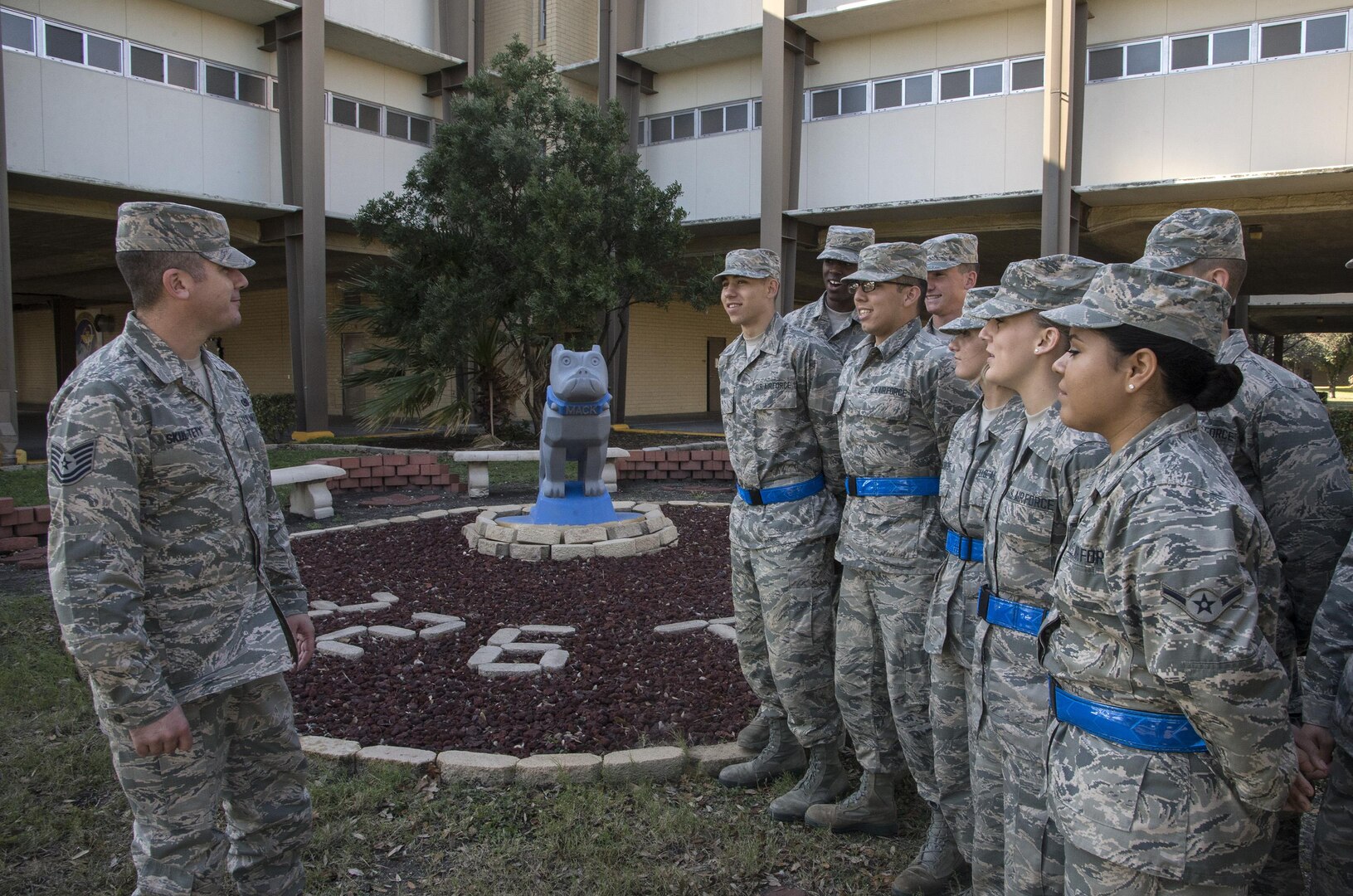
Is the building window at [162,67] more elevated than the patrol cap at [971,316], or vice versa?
the building window at [162,67]

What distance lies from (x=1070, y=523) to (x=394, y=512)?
27.0 ft

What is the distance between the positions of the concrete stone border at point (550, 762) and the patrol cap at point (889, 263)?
1.96 metres

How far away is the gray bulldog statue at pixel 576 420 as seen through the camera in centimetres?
694

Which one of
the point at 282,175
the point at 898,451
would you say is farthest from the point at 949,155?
the point at 898,451

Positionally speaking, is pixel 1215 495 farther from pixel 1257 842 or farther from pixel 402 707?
pixel 402 707

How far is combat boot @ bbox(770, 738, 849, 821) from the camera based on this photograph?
3453 mm

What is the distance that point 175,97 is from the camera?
13.6 metres

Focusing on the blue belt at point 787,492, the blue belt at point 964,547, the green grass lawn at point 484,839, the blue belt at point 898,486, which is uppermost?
the blue belt at point 898,486

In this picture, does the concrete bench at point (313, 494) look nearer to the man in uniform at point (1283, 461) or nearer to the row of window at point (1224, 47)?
the man in uniform at point (1283, 461)

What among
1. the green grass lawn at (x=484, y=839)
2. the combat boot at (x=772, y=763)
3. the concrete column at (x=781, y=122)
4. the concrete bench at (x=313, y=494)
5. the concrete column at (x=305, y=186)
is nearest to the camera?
the green grass lawn at (x=484, y=839)

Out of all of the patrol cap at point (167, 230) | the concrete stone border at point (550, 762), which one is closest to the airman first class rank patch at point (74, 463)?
the patrol cap at point (167, 230)

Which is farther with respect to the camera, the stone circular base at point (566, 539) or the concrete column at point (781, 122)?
the concrete column at point (781, 122)

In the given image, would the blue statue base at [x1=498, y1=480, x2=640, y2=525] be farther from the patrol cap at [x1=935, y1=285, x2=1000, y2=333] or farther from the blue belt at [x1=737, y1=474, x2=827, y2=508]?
the patrol cap at [x1=935, y1=285, x2=1000, y2=333]

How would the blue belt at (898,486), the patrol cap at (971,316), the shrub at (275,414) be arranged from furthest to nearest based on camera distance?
1. the shrub at (275,414)
2. the blue belt at (898,486)
3. the patrol cap at (971,316)
